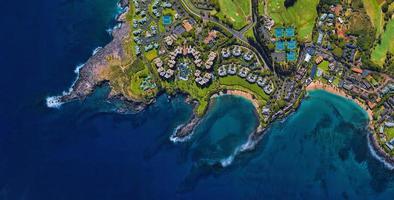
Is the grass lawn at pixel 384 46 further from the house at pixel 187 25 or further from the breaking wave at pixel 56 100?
the breaking wave at pixel 56 100

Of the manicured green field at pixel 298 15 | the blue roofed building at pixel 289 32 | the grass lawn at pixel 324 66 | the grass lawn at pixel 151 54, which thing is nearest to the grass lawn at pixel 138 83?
the grass lawn at pixel 151 54

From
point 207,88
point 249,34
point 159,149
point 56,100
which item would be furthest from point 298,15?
point 56,100

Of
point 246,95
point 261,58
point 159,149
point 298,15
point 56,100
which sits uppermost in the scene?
point 56,100

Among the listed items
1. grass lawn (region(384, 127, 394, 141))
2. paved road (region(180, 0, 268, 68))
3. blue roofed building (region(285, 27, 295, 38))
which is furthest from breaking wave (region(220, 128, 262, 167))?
grass lawn (region(384, 127, 394, 141))

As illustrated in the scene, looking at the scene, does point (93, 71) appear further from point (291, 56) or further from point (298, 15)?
point (298, 15)

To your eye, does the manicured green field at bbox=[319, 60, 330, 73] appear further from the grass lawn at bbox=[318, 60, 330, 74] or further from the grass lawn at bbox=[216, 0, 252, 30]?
the grass lawn at bbox=[216, 0, 252, 30]

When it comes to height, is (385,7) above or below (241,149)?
above
